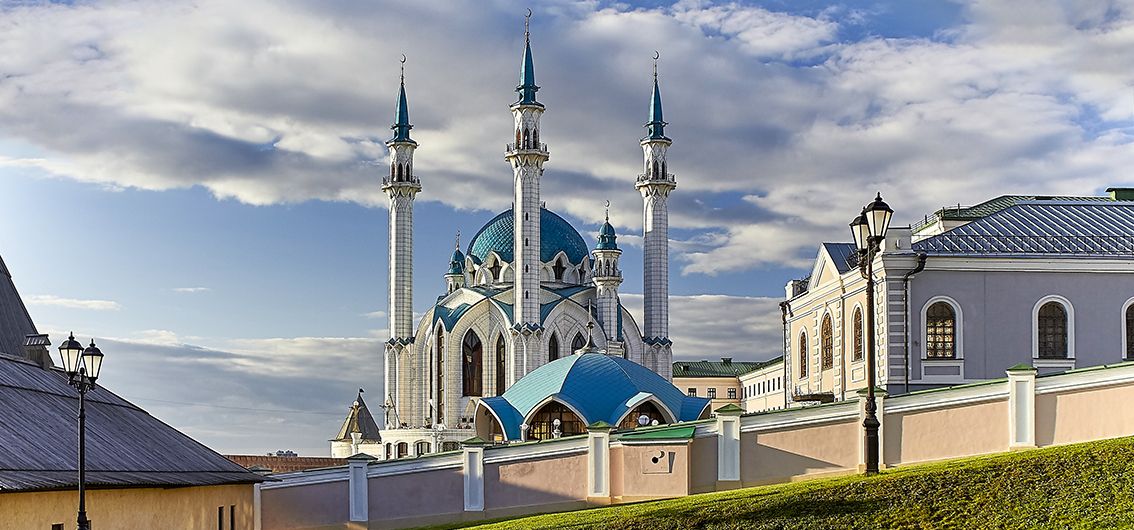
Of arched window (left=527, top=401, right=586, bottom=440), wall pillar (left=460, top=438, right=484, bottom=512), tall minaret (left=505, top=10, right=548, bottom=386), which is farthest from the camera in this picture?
tall minaret (left=505, top=10, right=548, bottom=386)

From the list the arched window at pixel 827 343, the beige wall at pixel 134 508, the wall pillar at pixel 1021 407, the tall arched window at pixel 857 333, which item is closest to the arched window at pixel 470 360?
the arched window at pixel 827 343

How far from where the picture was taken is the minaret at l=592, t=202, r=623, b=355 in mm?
71750

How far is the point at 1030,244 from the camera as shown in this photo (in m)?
37.1

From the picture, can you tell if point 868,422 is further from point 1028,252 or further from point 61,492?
→ point 1028,252

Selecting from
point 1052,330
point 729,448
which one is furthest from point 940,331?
point 729,448

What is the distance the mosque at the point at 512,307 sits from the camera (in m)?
69.0

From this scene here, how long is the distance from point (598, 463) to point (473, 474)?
329 cm

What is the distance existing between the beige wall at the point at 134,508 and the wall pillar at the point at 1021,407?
16.8m

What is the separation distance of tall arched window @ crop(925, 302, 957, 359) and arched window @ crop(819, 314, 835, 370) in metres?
6.90

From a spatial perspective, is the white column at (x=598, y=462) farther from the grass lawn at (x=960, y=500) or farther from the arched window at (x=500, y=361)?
the arched window at (x=500, y=361)

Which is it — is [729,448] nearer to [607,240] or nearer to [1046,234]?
[1046,234]

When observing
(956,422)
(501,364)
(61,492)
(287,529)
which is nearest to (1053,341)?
(956,422)

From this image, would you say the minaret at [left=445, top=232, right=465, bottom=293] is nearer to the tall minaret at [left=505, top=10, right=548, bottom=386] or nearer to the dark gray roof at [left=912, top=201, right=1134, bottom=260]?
the tall minaret at [left=505, top=10, right=548, bottom=386]

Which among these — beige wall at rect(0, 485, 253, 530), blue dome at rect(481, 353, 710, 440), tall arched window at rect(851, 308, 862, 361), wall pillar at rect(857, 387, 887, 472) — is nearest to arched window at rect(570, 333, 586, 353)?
blue dome at rect(481, 353, 710, 440)
